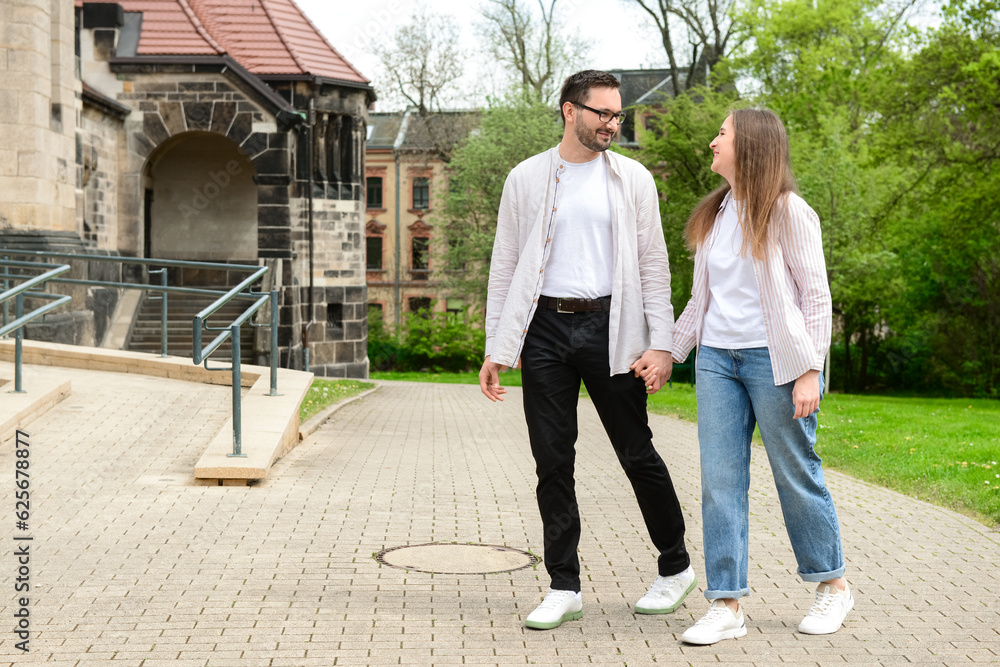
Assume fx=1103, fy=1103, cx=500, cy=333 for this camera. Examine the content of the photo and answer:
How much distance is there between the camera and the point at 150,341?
77.4 ft

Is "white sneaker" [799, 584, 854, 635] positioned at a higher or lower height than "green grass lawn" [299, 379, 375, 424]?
higher

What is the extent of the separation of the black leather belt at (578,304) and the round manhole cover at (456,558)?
1467 millimetres

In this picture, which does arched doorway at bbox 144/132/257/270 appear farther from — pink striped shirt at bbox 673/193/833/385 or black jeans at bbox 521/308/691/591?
pink striped shirt at bbox 673/193/833/385

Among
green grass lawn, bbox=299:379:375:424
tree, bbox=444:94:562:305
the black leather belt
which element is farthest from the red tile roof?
the black leather belt

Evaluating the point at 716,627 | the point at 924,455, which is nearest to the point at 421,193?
the point at 924,455

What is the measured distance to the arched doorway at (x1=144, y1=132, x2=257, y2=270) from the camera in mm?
27391

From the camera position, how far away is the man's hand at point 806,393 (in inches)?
152

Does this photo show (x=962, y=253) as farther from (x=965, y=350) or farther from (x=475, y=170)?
(x=475, y=170)

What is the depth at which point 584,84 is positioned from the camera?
422 centimetres

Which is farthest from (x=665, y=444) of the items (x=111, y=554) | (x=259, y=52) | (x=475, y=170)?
(x=475, y=170)

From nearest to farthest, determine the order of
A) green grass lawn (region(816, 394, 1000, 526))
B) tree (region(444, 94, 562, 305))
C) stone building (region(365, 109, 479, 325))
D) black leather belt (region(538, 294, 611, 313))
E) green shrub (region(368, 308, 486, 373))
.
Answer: black leather belt (region(538, 294, 611, 313))
green grass lawn (region(816, 394, 1000, 526))
green shrub (region(368, 308, 486, 373))
tree (region(444, 94, 562, 305))
stone building (region(365, 109, 479, 325))

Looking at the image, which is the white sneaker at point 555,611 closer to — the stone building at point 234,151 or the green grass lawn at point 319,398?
the green grass lawn at point 319,398

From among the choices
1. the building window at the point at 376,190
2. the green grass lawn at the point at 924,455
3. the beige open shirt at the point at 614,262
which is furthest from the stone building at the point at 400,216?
the beige open shirt at the point at 614,262

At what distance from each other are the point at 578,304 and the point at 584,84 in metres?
0.84
